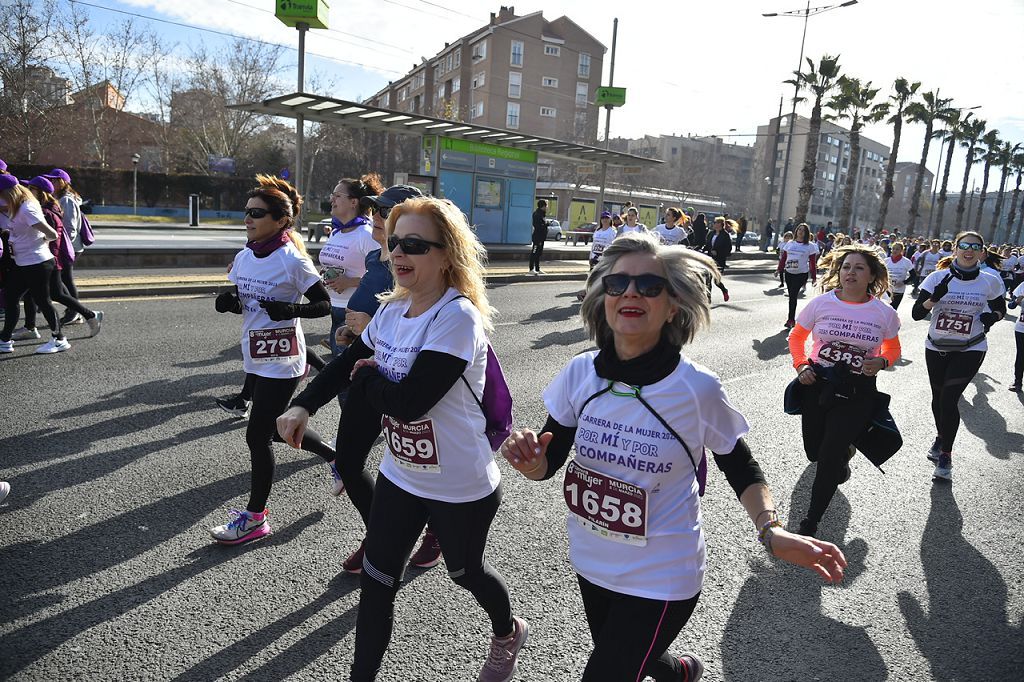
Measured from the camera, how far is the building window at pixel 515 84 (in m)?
65.8

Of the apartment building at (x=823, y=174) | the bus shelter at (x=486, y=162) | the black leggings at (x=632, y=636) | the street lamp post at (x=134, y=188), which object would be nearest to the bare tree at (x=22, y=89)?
the street lamp post at (x=134, y=188)

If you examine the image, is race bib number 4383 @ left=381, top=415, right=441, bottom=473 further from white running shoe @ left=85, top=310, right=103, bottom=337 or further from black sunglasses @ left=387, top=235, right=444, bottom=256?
white running shoe @ left=85, top=310, right=103, bottom=337

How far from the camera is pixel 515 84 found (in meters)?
66.2

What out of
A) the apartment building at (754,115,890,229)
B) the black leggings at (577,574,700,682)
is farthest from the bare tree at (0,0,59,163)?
the apartment building at (754,115,890,229)

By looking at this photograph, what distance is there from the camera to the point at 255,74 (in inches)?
1721

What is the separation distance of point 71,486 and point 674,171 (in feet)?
286

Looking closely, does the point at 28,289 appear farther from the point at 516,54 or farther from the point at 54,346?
the point at 516,54

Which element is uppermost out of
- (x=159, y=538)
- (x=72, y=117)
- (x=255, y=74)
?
(x=255, y=74)

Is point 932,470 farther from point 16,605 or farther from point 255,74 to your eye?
point 255,74

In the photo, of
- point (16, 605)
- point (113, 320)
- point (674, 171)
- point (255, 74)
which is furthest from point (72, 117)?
point (674, 171)

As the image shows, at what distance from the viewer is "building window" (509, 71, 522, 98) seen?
65812mm

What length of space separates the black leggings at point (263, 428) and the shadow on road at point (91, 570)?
1.04 ft

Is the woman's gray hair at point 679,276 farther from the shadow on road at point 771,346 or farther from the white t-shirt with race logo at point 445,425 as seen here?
the shadow on road at point 771,346

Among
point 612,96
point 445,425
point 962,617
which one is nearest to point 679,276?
point 445,425
